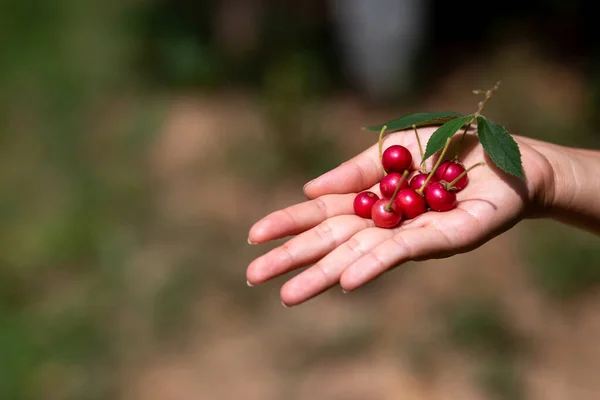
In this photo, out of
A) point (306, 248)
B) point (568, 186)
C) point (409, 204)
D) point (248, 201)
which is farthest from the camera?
point (248, 201)

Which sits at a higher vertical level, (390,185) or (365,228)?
(390,185)

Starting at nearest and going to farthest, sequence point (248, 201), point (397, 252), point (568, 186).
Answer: point (397, 252) < point (568, 186) < point (248, 201)

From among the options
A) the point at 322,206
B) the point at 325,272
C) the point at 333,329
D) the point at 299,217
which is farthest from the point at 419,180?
the point at 333,329

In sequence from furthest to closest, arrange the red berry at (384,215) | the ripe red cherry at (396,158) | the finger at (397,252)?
the ripe red cherry at (396,158), the red berry at (384,215), the finger at (397,252)

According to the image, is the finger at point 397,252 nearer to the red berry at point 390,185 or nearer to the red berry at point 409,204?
the red berry at point 409,204

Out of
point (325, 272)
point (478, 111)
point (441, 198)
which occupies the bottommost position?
point (325, 272)

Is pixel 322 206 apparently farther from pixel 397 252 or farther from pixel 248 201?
pixel 248 201

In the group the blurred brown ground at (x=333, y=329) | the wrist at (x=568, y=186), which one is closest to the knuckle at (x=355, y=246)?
the wrist at (x=568, y=186)

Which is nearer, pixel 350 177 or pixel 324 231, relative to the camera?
pixel 324 231
